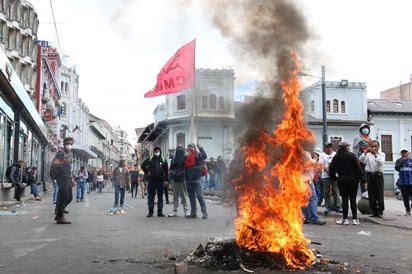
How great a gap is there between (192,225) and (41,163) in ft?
103

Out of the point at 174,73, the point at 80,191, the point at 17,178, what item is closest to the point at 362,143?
the point at 174,73

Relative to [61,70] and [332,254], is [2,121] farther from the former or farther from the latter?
[61,70]

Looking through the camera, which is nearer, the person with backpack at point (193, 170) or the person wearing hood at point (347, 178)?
the person wearing hood at point (347, 178)

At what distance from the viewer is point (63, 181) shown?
9.73 meters

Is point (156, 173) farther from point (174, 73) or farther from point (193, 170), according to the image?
point (174, 73)

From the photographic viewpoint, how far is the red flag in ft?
59.2

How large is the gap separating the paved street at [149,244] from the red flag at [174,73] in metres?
8.85

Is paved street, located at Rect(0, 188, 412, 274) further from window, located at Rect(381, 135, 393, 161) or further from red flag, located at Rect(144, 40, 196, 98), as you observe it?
window, located at Rect(381, 135, 393, 161)

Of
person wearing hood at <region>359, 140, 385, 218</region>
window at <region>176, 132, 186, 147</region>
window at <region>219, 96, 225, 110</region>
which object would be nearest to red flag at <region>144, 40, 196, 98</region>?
person wearing hood at <region>359, 140, 385, 218</region>

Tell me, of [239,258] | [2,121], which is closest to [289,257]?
[239,258]

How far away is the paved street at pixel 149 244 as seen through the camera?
16.8 feet

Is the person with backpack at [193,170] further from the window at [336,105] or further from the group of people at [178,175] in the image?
the window at [336,105]

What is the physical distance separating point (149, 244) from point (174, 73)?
1312 centimetres

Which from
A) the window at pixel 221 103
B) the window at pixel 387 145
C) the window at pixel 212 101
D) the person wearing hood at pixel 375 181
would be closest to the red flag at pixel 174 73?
the person wearing hood at pixel 375 181
